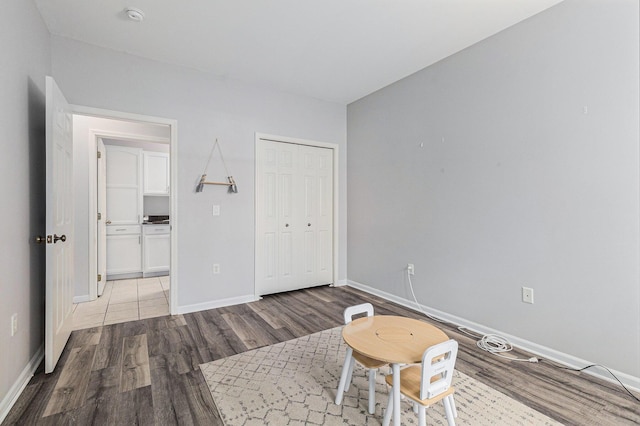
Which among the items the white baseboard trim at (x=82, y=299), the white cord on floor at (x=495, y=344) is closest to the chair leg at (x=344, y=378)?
the white cord on floor at (x=495, y=344)

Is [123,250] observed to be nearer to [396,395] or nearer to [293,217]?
[293,217]

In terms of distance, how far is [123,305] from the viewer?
3604mm

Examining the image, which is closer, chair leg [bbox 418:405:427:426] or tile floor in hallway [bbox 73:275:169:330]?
chair leg [bbox 418:405:427:426]

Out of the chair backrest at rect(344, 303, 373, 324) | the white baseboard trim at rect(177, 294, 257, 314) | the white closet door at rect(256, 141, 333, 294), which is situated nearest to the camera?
the chair backrest at rect(344, 303, 373, 324)

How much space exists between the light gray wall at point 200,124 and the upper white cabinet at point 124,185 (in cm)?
218

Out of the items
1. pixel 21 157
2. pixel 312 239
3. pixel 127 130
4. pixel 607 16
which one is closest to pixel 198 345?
pixel 21 157

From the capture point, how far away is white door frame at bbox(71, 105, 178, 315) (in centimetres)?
298

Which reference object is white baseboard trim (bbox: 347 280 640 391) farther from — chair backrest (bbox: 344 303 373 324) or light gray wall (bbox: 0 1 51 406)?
light gray wall (bbox: 0 1 51 406)

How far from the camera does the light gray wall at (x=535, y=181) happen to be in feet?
6.63

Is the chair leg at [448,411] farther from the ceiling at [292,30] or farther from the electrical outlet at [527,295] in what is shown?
the ceiling at [292,30]

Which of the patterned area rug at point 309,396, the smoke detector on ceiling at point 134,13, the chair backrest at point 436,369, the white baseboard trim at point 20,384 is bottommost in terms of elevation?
Result: the patterned area rug at point 309,396

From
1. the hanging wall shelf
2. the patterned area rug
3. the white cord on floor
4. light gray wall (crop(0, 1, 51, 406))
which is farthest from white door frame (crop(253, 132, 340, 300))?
the white cord on floor

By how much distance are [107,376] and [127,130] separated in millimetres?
3105

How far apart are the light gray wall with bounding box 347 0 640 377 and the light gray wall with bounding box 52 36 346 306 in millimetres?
1824
